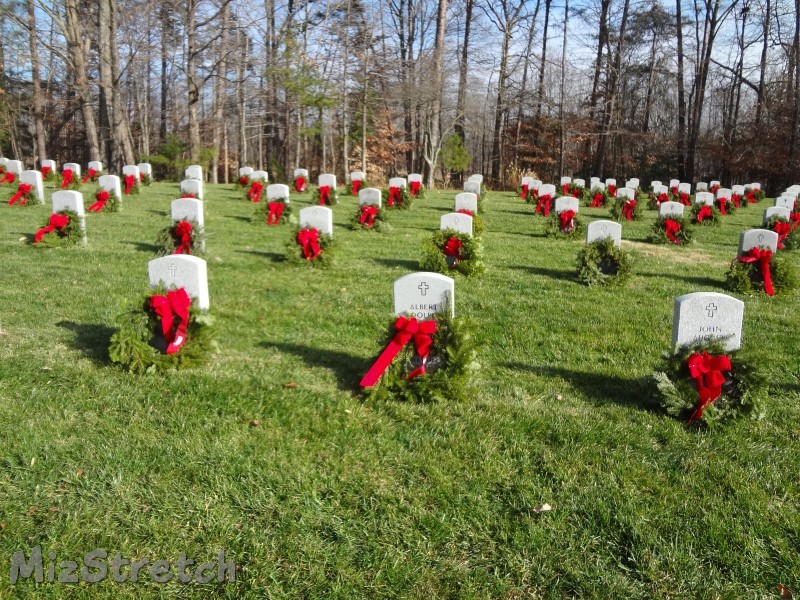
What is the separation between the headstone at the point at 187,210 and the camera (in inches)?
390

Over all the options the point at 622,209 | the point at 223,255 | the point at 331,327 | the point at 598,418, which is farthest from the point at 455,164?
the point at 598,418

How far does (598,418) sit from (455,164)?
27908 millimetres

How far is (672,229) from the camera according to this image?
12.6 m

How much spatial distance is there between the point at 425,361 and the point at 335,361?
116cm

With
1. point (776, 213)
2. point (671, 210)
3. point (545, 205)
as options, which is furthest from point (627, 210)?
point (776, 213)

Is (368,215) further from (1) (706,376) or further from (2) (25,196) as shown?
(1) (706,376)

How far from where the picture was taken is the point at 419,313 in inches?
188

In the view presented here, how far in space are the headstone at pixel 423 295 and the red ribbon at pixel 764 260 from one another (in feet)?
19.2

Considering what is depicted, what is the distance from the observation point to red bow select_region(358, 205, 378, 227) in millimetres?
13273

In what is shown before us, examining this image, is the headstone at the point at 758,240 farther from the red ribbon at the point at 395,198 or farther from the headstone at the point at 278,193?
the red ribbon at the point at 395,198

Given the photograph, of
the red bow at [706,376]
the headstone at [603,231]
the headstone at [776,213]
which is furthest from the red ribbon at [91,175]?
the red bow at [706,376]

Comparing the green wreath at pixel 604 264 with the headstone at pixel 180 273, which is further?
the green wreath at pixel 604 264

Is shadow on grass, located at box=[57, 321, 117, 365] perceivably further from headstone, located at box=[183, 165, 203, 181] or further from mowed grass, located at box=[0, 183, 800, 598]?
headstone, located at box=[183, 165, 203, 181]

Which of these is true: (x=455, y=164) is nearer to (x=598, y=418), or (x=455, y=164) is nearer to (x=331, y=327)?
(x=331, y=327)
